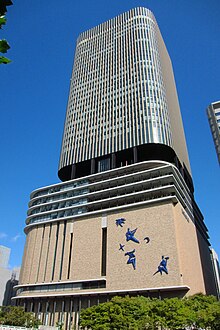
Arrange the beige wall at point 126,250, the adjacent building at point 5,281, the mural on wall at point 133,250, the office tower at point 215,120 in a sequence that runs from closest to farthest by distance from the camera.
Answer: the mural on wall at point 133,250 < the beige wall at point 126,250 < the office tower at point 215,120 < the adjacent building at point 5,281

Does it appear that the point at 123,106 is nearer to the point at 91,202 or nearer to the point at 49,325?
the point at 91,202

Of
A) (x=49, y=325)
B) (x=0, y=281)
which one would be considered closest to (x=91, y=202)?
(x=49, y=325)

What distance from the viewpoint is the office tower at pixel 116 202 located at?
55781 millimetres

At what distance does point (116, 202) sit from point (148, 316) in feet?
97.6

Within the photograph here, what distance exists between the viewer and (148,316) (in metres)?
39.2

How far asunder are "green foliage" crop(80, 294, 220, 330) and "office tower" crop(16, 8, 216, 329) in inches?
421

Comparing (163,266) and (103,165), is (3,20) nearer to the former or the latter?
(163,266)

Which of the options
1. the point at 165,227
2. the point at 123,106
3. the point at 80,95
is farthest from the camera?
the point at 80,95

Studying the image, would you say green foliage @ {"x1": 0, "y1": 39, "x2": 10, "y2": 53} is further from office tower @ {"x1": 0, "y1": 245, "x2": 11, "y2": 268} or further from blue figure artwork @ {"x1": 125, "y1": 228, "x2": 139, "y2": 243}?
office tower @ {"x1": 0, "y1": 245, "x2": 11, "y2": 268}

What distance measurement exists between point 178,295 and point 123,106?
50.6 m

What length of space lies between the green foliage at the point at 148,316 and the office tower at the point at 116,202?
421 inches

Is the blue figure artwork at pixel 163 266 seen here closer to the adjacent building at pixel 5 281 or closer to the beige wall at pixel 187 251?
the beige wall at pixel 187 251

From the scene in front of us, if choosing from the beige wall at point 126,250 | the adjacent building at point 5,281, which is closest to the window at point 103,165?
the beige wall at point 126,250

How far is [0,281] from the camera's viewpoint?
124312mm
